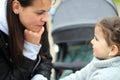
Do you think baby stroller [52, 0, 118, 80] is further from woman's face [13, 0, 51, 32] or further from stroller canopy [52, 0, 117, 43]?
woman's face [13, 0, 51, 32]

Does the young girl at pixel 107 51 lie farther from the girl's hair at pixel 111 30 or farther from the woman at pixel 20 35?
the woman at pixel 20 35

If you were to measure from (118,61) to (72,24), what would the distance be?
96.7 inches

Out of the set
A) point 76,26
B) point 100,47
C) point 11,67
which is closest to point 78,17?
point 76,26

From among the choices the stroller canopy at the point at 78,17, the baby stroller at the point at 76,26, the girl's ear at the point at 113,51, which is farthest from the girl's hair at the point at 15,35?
the stroller canopy at the point at 78,17

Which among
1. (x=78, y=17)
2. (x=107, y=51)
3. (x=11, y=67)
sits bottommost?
(x=78, y=17)

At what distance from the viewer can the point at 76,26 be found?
211 inches

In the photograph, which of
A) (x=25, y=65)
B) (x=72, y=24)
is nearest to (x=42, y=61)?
(x=25, y=65)

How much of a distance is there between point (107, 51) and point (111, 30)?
0.46 feet

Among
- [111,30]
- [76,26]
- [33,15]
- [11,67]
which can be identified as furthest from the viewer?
[76,26]

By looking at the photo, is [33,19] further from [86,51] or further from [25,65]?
[86,51]

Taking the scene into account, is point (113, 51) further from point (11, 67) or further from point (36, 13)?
point (11, 67)

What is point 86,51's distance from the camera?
5734 mm

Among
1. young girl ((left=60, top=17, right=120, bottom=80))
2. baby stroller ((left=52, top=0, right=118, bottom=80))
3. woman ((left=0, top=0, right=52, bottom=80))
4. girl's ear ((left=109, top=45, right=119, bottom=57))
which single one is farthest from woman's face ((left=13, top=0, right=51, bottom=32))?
baby stroller ((left=52, top=0, right=118, bottom=80))

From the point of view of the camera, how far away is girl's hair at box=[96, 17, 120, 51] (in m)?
2.98
